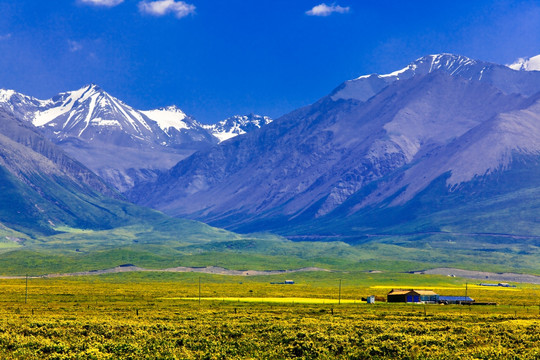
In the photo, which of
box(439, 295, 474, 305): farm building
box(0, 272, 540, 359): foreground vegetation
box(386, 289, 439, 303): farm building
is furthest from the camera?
box(386, 289, 439, 303): farm building

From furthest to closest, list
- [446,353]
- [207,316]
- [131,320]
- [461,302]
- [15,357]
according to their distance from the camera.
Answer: [461,302]
[207,316]
[131,320]
[446,353]
[15,357]

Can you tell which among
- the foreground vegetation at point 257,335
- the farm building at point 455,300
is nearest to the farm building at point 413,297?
the farm building at point 455,300

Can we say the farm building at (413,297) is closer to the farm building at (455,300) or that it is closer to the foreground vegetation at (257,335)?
the farm building at (455,300)

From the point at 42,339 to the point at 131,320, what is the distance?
21.2 metres

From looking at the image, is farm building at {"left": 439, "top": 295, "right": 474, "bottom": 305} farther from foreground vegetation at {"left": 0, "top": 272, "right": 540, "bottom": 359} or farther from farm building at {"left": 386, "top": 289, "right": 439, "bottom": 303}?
foreground vegetation at {"left": 0, "top": 272, "right": 540, "bottom": 359}

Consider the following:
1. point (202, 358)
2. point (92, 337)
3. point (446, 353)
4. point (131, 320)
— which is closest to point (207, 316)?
point (131, 320)

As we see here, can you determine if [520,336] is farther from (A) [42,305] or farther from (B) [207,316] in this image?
(A) [42,305]

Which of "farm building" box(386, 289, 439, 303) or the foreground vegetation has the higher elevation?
"farm building" box(386, 289, 439, 303)

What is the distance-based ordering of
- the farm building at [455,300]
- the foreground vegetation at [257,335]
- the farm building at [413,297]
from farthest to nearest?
the farm building at [413,297] → the farm building at [455,300] → the foreground vegetation at [257,335]

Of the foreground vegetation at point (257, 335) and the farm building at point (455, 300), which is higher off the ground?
the farm building at point (455, 300)

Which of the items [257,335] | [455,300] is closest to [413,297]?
[455,300]

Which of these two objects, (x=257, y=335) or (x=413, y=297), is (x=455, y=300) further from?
(x=257, y=335)

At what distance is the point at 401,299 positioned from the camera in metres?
168

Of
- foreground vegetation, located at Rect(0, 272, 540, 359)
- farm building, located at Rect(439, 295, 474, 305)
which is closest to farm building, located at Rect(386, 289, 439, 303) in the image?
farm building, located at Rect(439, 295, 474, 305)
